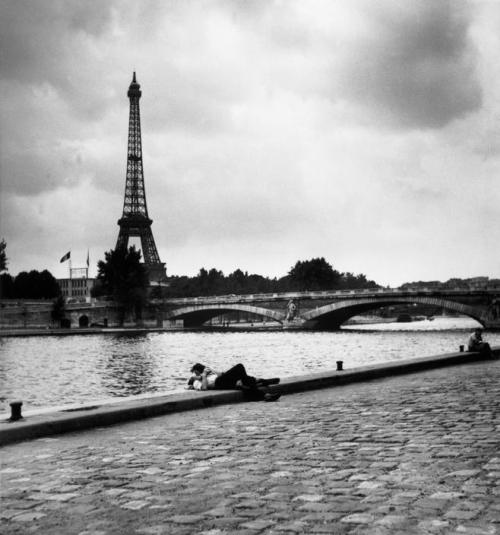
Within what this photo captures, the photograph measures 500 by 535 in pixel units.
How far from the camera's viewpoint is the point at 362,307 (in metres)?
87.4

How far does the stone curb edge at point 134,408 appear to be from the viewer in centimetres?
924

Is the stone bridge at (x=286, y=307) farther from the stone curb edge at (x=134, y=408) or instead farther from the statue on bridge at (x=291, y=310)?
the stone curb edge at (x=134, y=408)

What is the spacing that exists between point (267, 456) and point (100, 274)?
10039cm

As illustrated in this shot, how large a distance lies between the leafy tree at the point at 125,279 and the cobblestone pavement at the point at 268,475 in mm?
92100

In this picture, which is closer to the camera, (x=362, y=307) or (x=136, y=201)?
(x=362, y=307)

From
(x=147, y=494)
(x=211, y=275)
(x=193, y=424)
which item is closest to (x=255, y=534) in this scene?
(x=147, y=494)

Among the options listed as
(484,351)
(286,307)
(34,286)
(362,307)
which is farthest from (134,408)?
(34,286)

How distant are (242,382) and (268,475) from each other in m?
6.74

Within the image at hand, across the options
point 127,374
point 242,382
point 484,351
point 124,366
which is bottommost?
point 127,374

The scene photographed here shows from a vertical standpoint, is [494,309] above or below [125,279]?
below

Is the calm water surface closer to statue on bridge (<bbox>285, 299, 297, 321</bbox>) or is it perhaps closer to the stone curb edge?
the stone curb edge

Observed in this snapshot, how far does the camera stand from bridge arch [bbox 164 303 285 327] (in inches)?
3733

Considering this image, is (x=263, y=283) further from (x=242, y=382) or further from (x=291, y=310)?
(x=242, y=382)

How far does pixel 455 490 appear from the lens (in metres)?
5.73
